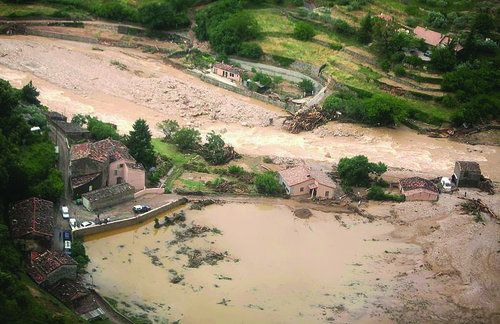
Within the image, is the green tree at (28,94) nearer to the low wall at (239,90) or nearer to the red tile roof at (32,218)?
the red tile roof at (32,218)

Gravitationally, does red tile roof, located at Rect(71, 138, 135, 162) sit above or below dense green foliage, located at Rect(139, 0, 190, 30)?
below

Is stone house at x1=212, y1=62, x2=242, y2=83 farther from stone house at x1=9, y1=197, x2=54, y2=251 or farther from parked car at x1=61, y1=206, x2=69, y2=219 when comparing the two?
stone house at x1=9, y1=197, x2=54, y2=251

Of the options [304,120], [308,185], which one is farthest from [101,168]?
[304,120]

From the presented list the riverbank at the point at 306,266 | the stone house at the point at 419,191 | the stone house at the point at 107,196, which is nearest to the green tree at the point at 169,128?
the stone house at the point at 107,196

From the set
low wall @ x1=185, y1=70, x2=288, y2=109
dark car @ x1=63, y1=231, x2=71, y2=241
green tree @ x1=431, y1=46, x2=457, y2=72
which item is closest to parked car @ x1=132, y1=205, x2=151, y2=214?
dark car @ x1=63, y1=231, x2=71, y2=241

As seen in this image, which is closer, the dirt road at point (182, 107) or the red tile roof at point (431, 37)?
the dirt road at point (182, 107)

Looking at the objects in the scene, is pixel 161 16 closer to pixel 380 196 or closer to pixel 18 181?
pixel 380 196
